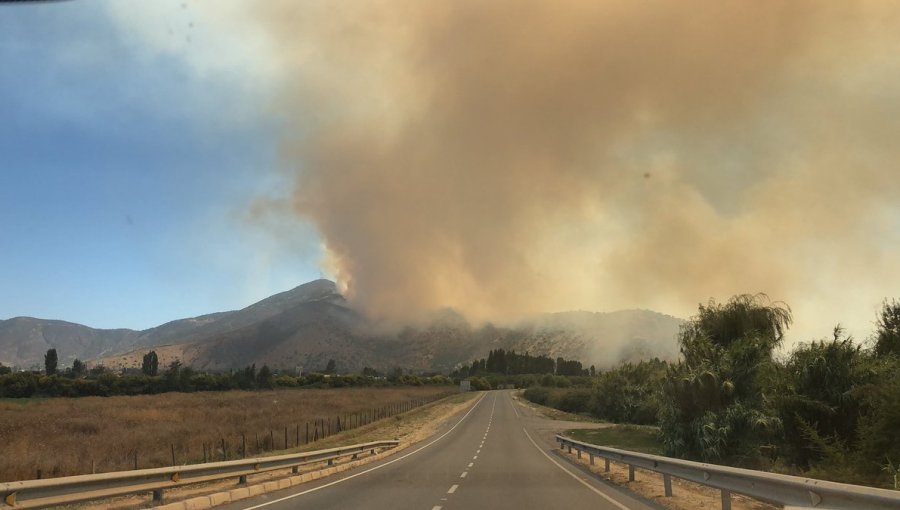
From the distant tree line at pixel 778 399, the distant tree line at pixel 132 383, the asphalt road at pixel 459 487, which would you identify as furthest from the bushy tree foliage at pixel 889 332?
the distant tree line at pixel 132 383

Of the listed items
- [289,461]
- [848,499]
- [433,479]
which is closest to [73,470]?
[289,461]

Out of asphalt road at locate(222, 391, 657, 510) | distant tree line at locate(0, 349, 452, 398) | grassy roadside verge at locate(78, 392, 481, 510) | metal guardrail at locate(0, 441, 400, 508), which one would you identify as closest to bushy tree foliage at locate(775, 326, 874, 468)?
asphalt road at locate(222, 391, 657, 510)

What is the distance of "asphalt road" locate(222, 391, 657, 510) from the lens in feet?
47.6

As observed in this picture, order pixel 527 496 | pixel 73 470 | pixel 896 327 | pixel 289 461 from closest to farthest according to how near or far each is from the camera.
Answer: pixel 527 496, pixel 289 461, pixel 73 470, pixel 896 327

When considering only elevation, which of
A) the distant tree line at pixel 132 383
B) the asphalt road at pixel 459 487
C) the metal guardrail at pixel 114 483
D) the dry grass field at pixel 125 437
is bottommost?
the distant tree line at pixel 132 383

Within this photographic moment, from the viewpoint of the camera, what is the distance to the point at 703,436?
28.2 meters

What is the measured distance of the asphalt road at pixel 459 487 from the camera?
14516 millimetres

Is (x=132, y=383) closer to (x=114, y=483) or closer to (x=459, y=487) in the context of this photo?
(x=459, y=487)

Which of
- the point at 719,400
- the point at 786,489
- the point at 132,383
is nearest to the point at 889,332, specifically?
the point at 719,400

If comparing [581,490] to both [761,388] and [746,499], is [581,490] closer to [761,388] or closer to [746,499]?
[746,499]

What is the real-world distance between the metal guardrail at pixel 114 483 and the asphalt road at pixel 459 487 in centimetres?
135

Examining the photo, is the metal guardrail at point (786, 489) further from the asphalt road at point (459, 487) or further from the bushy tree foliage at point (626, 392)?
the bushy tree foliage at point (626, 392)

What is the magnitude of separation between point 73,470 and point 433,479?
15.0 meters

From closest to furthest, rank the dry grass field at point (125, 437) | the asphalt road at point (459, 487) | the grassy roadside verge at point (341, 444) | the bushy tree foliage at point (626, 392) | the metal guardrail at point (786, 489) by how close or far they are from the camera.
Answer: the metal guardrail at point (786, 489)
the asphalt road at point (459, 487)
the grassy roadside verge at point (341, 444)
the dry grass field at point (125, 437)
the bushy tree foliage at point (626, 392)
